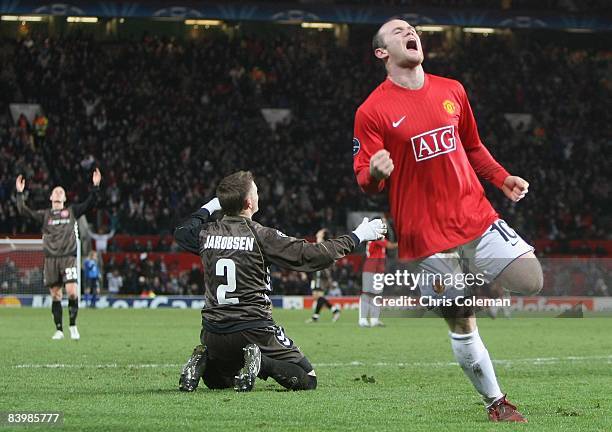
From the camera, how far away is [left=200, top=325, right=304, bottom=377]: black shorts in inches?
377

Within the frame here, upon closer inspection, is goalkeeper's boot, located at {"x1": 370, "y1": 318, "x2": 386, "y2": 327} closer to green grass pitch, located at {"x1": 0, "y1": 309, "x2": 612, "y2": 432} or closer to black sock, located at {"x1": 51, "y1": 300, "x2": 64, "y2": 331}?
green grass pitch, located at {"x1": 0, "y1": 309, "x2": 612, "y2": 432}

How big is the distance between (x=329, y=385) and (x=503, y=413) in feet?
10.4

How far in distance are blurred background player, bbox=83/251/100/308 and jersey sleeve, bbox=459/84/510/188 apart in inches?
977

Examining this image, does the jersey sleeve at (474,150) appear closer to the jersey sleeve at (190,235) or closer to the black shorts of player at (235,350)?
the black shorts of player at (235,350)

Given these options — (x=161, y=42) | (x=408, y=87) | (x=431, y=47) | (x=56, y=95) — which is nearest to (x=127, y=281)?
(x=56, y=95)

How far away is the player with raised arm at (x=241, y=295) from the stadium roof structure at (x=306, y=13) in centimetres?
3052

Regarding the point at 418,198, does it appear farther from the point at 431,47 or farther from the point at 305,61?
the point at 431,47

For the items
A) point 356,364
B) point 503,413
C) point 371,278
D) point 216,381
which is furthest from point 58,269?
point 503,413

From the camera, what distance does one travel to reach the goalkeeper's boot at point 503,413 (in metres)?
7.43

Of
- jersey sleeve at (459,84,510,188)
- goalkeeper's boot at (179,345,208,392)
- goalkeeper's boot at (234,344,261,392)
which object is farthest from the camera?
goalkeeper's boot at (179,345,208,392)

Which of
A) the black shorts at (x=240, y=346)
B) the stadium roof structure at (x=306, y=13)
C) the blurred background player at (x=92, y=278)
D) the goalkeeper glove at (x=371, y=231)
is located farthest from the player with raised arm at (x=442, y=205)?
the stadium roof structure at (x=306, y=13)

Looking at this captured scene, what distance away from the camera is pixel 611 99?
47000 millimetres

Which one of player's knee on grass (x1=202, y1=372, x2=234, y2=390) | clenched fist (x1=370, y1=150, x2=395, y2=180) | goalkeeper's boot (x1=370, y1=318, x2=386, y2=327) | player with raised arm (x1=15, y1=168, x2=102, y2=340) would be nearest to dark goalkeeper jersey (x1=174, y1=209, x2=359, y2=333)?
player's knee on grass (x1=202, y1=372, x2=234, y2=390)

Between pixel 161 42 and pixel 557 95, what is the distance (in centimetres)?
1629
